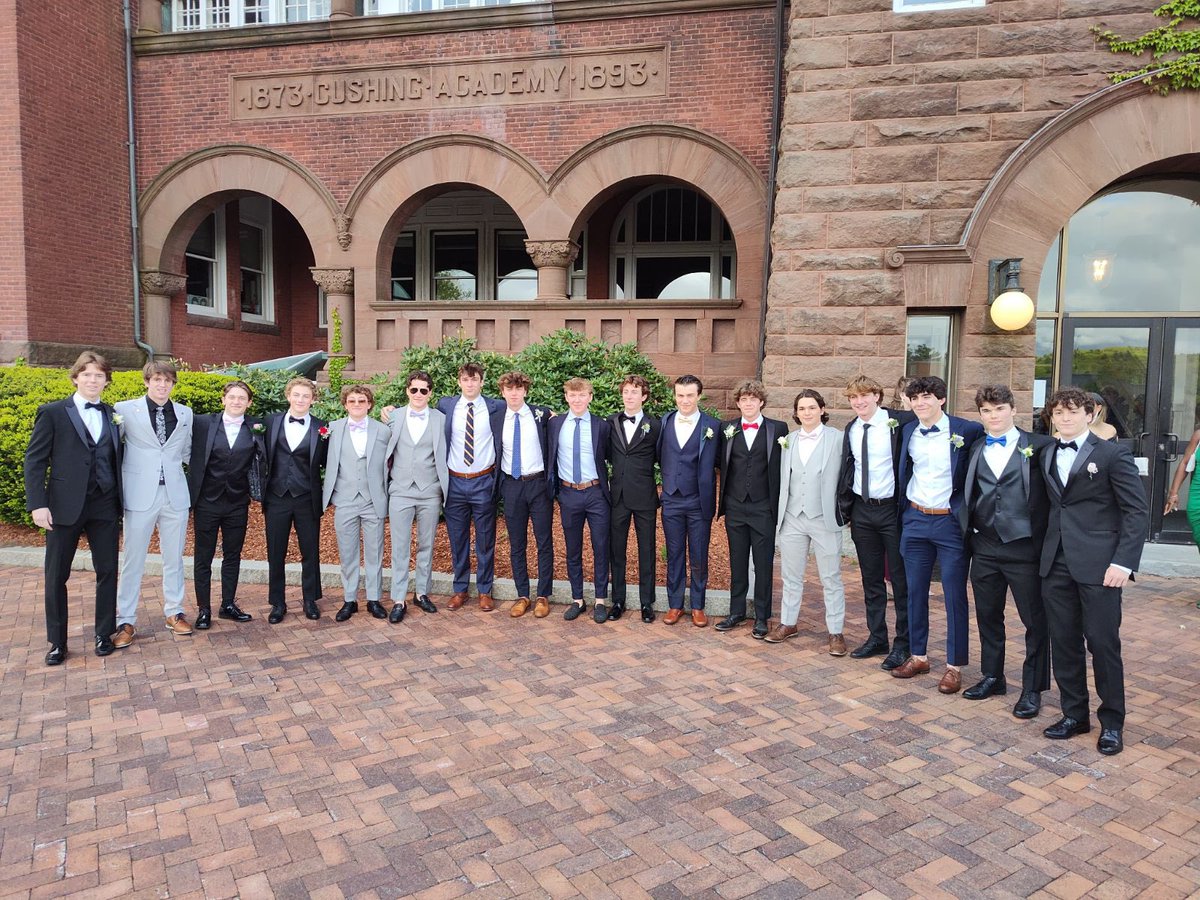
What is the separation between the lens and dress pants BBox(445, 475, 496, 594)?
6352mm

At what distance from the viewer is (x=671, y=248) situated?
592 inches

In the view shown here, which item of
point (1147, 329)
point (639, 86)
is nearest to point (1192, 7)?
point (1147, 329)

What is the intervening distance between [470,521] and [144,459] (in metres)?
2.45

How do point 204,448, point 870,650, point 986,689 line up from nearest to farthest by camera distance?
point 986,689 < point 870,650 < point 204,448

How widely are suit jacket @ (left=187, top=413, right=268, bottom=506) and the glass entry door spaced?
Answer: 8.85 meters

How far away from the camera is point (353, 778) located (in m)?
3.78

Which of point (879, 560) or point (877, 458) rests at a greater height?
point (877, 458)

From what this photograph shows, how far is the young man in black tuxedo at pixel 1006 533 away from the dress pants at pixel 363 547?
4.34 m

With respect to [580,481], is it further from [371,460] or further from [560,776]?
[560,776]

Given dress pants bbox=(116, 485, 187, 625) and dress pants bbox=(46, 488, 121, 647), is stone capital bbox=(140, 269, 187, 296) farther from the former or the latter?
dress pants bbox=(46, 488, 121, 647)

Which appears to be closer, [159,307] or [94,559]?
[94,559]

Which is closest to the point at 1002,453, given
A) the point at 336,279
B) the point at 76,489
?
the point at 76,489

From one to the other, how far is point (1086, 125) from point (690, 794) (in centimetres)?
783

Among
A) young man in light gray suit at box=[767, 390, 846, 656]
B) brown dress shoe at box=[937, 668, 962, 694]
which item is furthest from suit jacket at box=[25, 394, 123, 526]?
brown dress shoe at box=[937, 668, 962, 694]
